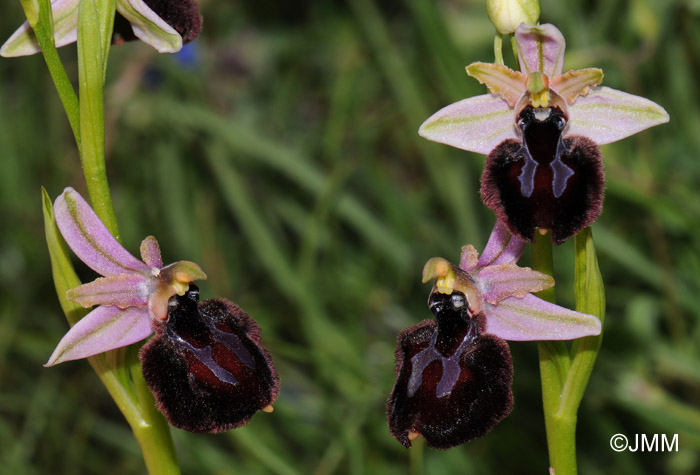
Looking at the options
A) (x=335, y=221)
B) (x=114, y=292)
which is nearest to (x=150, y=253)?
(x=114, y=292)

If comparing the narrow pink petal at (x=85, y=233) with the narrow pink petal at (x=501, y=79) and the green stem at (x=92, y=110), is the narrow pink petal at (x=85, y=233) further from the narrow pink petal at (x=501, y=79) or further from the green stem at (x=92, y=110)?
the narrow pink petal at (x=501, y=79)

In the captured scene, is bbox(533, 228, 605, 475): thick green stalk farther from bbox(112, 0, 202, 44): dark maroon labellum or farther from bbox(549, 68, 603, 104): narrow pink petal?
bbox(112, 0, 202, 44): dark maroon labellum

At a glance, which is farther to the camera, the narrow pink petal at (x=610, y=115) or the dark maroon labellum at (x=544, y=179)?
the narrow pink petal at (x=610, y=115)

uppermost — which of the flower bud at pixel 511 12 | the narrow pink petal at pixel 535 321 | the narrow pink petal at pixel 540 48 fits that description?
the flower bud at pixel 511 12

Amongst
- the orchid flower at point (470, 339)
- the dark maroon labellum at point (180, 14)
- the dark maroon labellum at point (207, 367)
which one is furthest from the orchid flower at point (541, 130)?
the dark maroon labellum at point (180, 14)

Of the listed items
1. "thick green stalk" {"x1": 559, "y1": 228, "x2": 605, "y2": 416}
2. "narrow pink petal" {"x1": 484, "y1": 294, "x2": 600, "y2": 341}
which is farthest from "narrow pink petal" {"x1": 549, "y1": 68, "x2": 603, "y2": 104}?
"narrow pink petal" {"x1": 484, "y1": 294, "x2": 600, "y2": 341}

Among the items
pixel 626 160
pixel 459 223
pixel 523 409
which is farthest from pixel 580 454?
pixel 626 160
